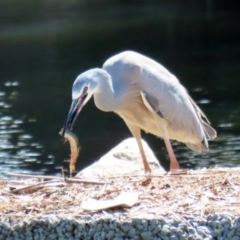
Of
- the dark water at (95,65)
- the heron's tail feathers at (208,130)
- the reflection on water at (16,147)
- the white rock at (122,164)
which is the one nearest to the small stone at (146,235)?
the white rock at (122,164)

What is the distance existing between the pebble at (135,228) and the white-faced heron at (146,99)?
192cm

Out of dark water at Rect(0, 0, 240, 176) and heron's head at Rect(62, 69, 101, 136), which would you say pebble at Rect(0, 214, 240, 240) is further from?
dark water at Rect(0, 0, 240, 176)

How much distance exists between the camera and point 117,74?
7465 mm

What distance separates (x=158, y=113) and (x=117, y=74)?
0.70 metres

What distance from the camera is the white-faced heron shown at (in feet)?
23.6

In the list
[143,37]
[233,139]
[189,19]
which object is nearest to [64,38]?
[143,37]

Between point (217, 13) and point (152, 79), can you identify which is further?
point (217, 13)

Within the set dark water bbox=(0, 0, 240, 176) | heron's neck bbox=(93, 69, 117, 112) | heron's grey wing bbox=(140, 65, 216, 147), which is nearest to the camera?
heron's neck bbox=(93, 69, 117, 112)

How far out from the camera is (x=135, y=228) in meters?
4.86

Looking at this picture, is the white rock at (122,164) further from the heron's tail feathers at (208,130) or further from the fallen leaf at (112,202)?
the fallen leaf at (112,202)

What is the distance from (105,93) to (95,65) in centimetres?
1788

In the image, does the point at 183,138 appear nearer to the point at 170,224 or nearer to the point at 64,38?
the point at 170,224

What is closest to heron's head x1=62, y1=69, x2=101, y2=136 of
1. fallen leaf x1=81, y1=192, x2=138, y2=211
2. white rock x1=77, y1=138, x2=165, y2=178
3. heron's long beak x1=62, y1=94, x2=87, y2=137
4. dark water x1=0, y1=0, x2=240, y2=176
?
heron's long beak x1=62, y1=94, x2=87, y2=137

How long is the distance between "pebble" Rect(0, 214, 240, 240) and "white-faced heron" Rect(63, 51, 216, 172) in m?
1.92
